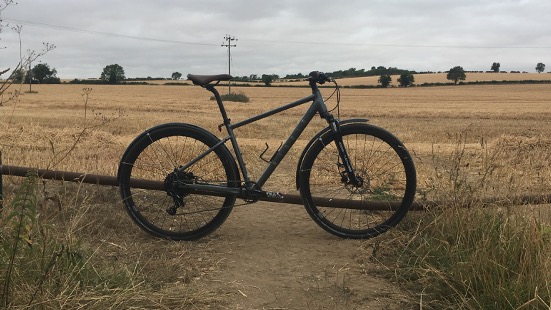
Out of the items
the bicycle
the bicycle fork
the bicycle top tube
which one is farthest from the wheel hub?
the bicycle fork

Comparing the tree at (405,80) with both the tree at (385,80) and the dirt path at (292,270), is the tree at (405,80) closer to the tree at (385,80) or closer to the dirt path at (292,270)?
the tree at (385,80)

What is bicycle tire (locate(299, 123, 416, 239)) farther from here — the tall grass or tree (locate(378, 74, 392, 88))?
tree (locate(378, 74, 392, 88))

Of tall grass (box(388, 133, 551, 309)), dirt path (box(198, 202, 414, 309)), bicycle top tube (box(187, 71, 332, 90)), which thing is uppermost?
bicycle top tube (box(187, 71, 332, 90))

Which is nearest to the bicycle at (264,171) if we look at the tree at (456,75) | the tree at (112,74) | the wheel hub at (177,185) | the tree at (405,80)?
the wheel hub at (177,185)

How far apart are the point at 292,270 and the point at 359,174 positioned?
120cm

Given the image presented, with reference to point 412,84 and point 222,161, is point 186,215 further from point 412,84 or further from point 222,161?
point 412,84

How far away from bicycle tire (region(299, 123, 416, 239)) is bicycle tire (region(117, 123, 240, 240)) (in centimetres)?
73

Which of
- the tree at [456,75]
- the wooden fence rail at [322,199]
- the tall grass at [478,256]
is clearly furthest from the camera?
the tree at [456,75]

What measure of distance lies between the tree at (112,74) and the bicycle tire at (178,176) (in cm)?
8789

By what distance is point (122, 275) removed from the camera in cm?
280

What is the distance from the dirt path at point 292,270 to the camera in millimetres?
2842

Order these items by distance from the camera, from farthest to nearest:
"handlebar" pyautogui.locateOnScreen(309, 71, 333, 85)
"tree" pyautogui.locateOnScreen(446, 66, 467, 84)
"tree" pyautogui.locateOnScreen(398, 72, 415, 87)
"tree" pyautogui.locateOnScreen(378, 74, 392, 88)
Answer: "tree" pyautogui.locateOnScreen(446, 66, 467, 84) → "tree" pyautogui.locateOnScreen(378, 74, 392, 88) → "tree" pyautogui.locateOnScreen(398, 72, 415, 87) → "handlebar" pyautogui.locateOnScreen(309, 71, 333, 85)

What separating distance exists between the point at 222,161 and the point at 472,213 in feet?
6.86

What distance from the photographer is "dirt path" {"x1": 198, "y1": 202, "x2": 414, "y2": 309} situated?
284cm
